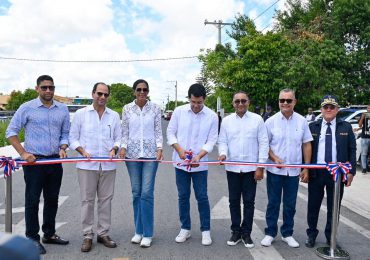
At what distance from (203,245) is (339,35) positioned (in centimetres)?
2112

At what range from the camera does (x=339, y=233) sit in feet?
17.4

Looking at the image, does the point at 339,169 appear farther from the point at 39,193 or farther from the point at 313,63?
the point at 313,63

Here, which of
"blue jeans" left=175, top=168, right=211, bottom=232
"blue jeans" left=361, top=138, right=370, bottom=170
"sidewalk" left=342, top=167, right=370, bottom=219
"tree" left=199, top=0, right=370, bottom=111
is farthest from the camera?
"tree" left=199, top=0, right=370, bottom=111

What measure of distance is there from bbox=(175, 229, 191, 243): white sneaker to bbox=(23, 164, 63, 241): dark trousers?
5.18ft

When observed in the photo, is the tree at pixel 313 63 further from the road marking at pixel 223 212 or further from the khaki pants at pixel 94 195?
the khaki pants at pixel 94 195

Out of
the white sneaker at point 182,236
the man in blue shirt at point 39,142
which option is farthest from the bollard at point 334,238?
the man in blue shirt at point 39,142

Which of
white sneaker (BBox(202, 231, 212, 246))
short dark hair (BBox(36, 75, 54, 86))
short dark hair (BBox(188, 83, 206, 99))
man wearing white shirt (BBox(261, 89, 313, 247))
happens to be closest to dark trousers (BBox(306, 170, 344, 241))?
man wearing white shirt (BBox(261, 89, 313, 247))

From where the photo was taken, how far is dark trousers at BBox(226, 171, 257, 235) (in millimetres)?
4742

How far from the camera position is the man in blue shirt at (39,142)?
4.49 m

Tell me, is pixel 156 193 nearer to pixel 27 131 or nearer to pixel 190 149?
pixel 190 149

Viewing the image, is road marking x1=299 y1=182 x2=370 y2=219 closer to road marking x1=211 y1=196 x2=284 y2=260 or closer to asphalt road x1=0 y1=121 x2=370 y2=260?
asphalt road x1=0 y1=121 x2=370 y2=260

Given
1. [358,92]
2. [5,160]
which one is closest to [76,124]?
[5,160]

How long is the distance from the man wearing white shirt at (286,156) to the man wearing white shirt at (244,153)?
0.19 meters

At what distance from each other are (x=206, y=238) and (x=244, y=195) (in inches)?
28.5
